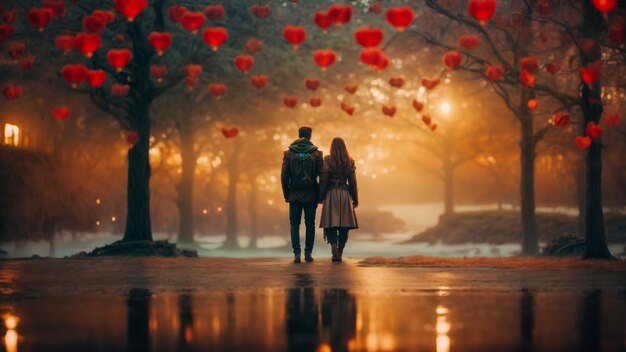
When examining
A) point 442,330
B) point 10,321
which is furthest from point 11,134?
point 442,330

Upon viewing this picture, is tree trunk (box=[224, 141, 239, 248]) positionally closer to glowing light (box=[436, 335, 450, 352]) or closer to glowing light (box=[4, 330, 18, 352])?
glowing light (box=[4, 330, 18, 352])

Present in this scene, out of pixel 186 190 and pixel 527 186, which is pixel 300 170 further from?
pixel 186 190

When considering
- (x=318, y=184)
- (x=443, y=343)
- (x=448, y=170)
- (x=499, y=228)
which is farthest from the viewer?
(x=448, y=170)

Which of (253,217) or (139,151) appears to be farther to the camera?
(253,217)

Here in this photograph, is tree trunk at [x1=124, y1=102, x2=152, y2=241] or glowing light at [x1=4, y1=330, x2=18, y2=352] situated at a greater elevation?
tree trunk at [x1=124, y1=102, x2=152, y2=241]

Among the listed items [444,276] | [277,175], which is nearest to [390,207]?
[277,175]

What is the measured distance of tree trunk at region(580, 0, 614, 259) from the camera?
24.8 metres

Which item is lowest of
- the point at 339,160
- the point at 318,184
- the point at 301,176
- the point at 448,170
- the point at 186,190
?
the point at 318,184

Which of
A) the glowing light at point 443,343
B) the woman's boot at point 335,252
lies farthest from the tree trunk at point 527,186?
the glowing light at point 443,343

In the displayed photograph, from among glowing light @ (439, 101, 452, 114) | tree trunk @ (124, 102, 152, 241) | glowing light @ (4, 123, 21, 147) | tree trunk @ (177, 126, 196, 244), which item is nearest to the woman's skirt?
tree trunk @ (124, 102, 152, 241)

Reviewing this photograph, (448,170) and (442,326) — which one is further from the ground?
(448,170)

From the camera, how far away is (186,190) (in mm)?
47281

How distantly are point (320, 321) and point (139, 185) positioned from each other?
18.3 meters

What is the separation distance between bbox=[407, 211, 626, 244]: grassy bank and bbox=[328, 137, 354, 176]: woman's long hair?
21.8 meters
